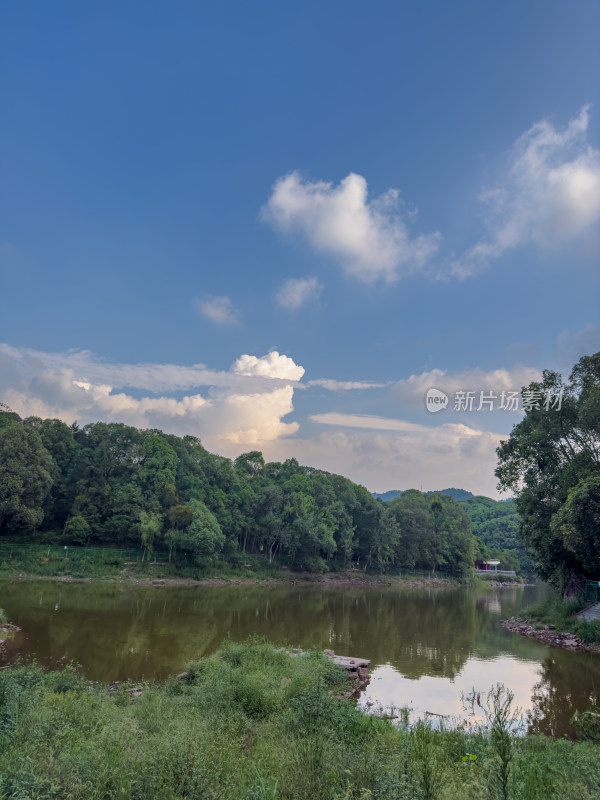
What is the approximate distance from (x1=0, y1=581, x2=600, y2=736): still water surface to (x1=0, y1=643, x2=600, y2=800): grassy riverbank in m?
3.69

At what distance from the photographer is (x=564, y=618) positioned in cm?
2233

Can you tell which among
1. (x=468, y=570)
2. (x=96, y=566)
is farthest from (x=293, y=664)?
(x=468, y=570)

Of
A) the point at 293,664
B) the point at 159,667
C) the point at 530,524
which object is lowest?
the point at 159,667

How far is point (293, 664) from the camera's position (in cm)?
1198

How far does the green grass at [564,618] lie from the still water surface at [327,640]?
1.69 metres

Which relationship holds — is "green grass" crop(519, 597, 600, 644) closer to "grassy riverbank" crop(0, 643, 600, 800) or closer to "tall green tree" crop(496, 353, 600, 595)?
"tall green tree" crop(496, 353, 600, 595)

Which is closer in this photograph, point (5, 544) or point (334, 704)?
point (334, 704)

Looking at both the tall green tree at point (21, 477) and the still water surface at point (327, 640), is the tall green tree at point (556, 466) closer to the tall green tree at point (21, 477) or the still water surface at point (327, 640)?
the still water surface at point (327, 640)

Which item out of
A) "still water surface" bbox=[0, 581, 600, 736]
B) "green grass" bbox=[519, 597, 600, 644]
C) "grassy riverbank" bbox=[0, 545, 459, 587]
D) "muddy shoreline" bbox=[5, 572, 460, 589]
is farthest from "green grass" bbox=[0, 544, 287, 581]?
"green grass" bbox=[519, 597, 600, 644]

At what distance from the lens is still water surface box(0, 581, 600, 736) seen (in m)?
12.8

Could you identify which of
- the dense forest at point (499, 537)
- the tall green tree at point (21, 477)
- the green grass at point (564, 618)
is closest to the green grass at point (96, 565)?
the tall green tree at point (21, 477)

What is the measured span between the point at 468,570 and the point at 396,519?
15115mm

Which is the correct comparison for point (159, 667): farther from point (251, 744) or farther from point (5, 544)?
point (5, 544)

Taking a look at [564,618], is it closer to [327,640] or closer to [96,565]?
[327,640]
